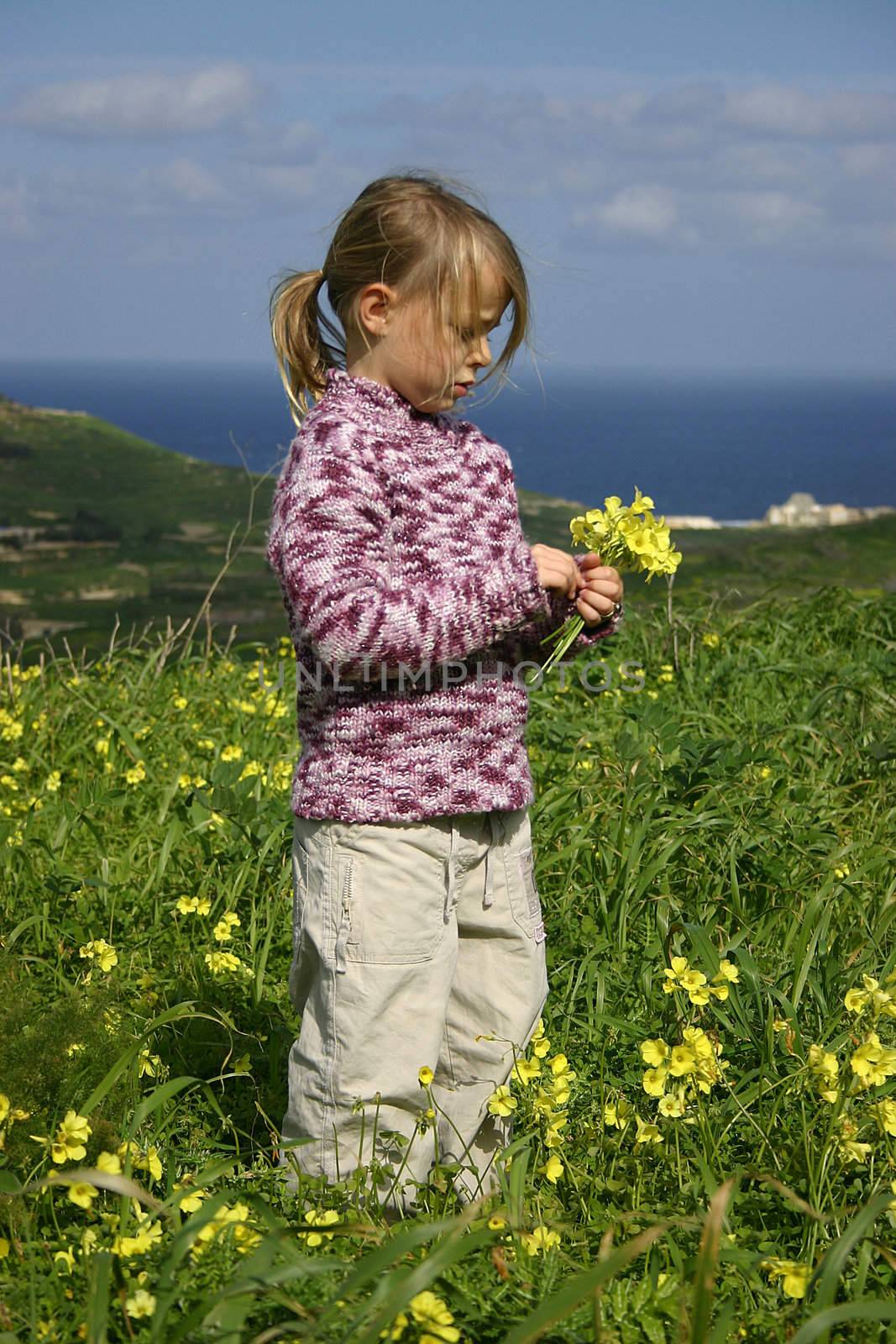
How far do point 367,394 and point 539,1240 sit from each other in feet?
4.42

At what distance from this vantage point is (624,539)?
6.78 feet

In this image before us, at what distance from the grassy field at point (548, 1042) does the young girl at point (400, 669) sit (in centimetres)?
17

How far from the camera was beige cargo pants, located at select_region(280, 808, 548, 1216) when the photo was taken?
2008 mm

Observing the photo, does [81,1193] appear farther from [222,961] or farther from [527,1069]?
[222,961]

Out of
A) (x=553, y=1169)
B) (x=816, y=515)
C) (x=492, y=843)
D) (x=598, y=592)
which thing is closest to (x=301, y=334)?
(x=598, y=592)

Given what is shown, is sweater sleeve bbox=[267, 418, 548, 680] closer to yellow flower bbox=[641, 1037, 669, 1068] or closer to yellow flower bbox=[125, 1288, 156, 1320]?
yellow flower bbox=[641, 1037, 669, 1068]

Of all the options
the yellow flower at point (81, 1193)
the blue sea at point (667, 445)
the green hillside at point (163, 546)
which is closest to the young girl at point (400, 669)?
the yellow flower at point (81, 1193)

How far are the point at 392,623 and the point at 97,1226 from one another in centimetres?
103

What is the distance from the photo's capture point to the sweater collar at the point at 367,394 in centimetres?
207

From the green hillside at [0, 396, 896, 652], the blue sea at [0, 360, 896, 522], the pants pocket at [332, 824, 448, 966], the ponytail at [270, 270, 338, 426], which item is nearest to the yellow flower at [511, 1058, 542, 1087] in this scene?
the pants pocket at [332, 824, 448, 966]

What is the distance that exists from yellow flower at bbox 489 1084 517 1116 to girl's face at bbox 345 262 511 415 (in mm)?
1146

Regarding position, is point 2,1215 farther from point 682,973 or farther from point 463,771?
point 682,973

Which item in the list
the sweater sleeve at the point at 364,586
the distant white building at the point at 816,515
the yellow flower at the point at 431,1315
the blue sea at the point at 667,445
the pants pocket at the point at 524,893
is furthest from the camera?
the blue sea at the point at 667,445

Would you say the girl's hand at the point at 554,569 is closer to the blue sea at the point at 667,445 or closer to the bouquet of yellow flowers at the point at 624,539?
the bouquet of yellow flowers at the point at 624,539
